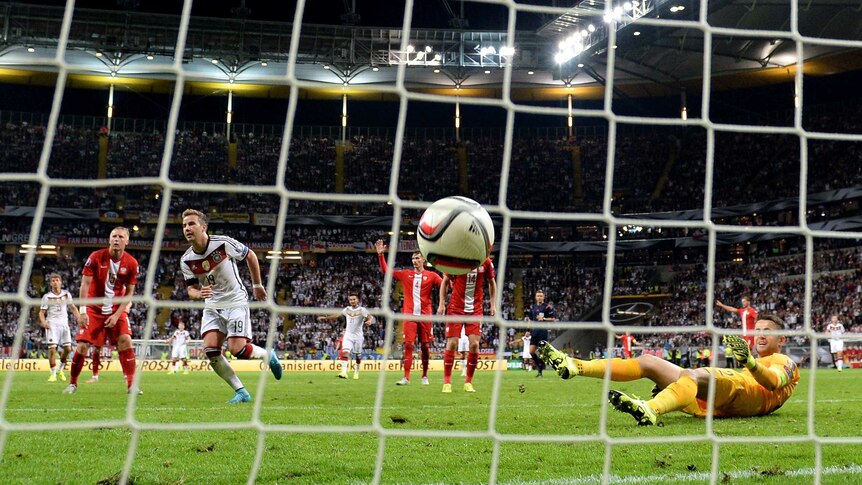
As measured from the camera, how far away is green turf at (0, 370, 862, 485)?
144 inches

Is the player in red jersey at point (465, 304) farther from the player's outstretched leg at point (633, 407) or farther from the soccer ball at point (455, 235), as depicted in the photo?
the player's outstretched leg at point (633, 407)

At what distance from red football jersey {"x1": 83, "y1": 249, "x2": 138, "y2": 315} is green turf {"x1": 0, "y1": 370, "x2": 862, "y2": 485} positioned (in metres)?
1.67

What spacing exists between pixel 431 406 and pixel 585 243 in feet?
87.5

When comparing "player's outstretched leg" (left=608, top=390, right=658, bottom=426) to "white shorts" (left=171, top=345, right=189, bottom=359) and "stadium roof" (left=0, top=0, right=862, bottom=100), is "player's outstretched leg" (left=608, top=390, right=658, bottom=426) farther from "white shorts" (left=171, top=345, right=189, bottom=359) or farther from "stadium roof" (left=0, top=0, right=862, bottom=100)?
"stadium roof" (left=0, top=0, right=862, bottom=100)

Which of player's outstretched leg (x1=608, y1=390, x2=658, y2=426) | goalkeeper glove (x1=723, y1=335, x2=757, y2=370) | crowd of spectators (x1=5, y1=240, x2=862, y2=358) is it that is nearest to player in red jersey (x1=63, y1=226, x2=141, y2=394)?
player's outstretched leg (x1=608, y1=390, x2=658, y2=426)

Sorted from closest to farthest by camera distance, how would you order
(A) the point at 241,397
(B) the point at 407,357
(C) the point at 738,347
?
(C) the point at 738,347 → (A) the point at 241,397 → (B) the point at 407,357

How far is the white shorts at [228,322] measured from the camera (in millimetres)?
7496

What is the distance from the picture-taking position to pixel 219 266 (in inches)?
293

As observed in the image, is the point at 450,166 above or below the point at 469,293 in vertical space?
above

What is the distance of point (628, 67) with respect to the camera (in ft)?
102

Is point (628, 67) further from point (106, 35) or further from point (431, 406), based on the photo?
point (431, 406)

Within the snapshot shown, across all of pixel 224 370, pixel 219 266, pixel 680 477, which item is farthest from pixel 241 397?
pixel 680 477

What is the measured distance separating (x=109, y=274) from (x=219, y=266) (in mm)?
2028

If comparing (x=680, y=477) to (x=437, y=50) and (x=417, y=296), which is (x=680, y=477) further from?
(x=437, y=50)
